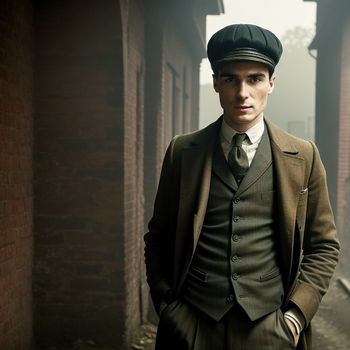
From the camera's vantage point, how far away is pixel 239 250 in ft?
7.54

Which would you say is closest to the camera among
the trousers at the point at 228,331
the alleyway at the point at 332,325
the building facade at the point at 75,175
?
the trousers at the point at 228,331

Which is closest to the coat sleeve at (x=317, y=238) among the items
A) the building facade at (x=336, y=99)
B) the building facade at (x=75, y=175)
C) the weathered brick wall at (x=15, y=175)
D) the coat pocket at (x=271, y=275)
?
the coat pocket at (x=271, y=275)

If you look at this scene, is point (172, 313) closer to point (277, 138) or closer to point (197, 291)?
point (197, 291)

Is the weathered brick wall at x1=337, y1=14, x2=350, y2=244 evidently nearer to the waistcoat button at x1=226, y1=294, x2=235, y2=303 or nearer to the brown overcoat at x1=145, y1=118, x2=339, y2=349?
the brown overcoat at x1=145, y1=118, x2=339, y2=349

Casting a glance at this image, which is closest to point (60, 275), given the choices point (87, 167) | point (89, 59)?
point (87, 167)

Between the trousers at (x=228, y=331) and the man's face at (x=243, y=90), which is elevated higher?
the man's face at (x=243, y=90)

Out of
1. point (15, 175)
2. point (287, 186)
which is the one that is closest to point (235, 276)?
point (287, 186)

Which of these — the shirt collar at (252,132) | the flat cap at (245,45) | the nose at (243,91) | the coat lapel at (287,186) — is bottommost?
the coat lapel at (287,186)

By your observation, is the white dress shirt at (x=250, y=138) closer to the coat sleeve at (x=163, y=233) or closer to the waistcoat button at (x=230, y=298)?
the coat sleeve at (x=163, y=233)

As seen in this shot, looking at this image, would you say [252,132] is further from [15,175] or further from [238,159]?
[15,175]

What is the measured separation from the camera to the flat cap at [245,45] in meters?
2.34

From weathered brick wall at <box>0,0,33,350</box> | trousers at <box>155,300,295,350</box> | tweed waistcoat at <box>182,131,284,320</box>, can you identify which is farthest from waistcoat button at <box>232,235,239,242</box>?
weathered brick wall at <box>0,0,33,350</box>

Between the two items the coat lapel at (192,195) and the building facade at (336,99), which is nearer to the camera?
the coat lapel at (192,195)

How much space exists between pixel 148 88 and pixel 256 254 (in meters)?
5.57
